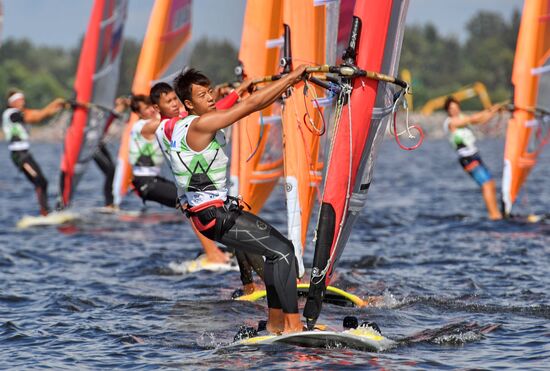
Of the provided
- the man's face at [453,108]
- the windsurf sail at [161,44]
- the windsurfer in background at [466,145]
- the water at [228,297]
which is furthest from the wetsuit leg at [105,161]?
the man's face at [453,108]

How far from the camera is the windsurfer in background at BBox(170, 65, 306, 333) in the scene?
25.3 feet

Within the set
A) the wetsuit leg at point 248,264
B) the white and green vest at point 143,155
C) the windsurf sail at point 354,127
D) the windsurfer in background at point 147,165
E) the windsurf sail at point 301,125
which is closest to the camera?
the windsurf sail at point 354,127

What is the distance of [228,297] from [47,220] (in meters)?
8.43

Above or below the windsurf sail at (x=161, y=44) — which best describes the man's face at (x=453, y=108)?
below

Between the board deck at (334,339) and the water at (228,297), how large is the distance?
80 millimetres

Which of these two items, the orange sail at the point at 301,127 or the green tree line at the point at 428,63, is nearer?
the orange sail at the point at 301,127

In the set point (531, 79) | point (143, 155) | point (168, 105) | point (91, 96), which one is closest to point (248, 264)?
point (168, 105)

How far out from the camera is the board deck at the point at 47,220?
1805 centimetres

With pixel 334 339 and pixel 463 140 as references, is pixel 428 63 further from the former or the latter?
pixel 334 339

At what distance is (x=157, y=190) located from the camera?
1243 cm

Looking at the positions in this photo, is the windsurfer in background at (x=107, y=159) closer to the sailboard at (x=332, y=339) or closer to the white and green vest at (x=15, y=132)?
the white and green vest at (x=15, y=132)

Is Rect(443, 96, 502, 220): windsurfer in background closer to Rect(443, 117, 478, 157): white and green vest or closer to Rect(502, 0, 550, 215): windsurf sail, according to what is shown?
Rect(443, 117, 478, 157): white and green vest

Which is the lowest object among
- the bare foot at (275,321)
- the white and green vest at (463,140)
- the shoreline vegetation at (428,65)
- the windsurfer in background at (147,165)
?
the bare foot at (275,321)

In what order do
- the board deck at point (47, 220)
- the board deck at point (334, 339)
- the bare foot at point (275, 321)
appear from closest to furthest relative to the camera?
the board deck at point (334, 339) → the bare foot at point (275, 321) → the board deck at point (47, 220)
